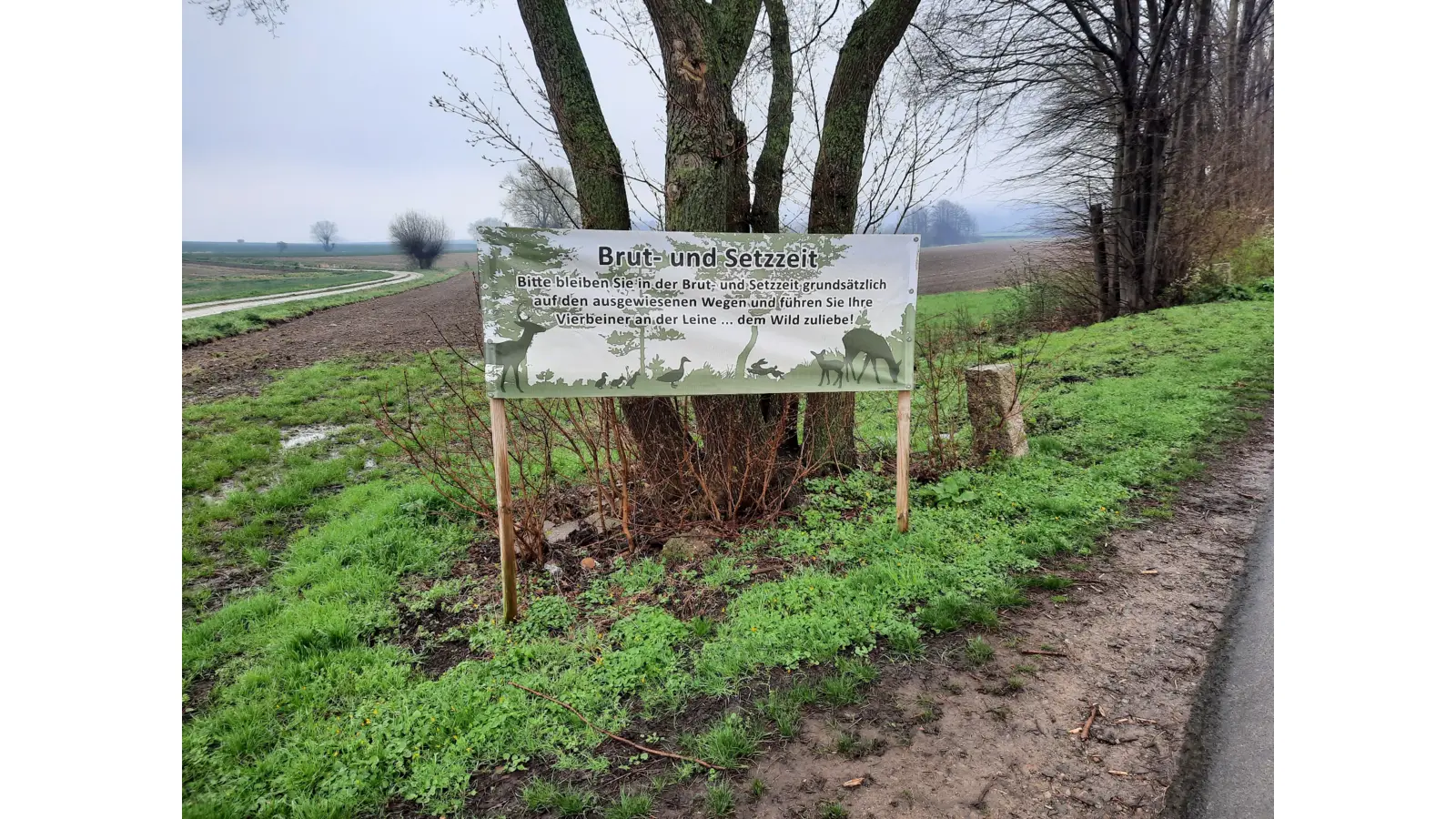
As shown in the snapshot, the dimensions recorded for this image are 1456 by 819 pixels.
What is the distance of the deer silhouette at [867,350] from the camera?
458cm

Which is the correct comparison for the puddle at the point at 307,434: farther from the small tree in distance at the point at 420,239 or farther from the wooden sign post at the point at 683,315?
the small tree in distance at the point at 420,239

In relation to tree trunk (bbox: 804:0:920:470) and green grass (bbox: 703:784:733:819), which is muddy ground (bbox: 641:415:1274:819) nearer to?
green grass (bbox: 703:784:733:819)

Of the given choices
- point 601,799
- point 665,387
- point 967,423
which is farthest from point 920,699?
point 967,423

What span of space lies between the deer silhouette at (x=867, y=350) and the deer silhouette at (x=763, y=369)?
0.48 m

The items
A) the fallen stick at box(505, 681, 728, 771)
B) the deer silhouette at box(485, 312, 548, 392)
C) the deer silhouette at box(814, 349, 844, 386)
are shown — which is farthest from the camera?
the deer silhouette at box(814, 349, 844, 386)

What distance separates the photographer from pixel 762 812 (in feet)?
8.47

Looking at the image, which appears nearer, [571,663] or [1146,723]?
[1146,723]

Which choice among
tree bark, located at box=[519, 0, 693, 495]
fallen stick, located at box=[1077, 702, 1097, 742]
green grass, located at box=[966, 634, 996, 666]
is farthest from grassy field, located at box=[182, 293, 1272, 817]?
tree bark, located at box=[519, 0, 693, 495]

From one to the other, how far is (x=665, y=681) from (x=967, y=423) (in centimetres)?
531

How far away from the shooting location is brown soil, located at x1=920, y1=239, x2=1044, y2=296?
18864 mm

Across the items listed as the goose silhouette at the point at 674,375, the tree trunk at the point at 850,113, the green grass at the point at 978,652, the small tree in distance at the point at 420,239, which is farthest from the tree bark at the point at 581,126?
the small tree in distance at the point at 420,239

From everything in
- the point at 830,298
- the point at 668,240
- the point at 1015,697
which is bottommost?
the point at 1015,697

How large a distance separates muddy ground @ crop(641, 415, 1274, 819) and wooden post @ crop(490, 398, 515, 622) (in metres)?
1.80

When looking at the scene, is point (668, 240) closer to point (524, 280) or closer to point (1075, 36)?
point (524, 280)
